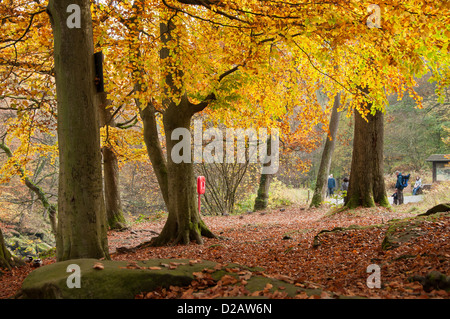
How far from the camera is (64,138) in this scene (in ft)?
17.5

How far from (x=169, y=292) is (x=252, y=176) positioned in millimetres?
18074

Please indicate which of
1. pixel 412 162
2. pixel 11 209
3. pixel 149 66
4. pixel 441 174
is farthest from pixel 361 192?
pixel 412 162

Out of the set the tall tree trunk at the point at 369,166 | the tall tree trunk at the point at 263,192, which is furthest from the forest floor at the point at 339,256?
the tall tree trunk at the point at 263,192

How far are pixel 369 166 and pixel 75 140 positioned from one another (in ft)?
31.1

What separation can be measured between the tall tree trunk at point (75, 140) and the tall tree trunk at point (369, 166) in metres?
8.99

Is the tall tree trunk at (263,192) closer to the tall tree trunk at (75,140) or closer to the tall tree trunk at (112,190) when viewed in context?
the tall tree trunk at (112,190)

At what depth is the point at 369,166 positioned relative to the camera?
12180mm

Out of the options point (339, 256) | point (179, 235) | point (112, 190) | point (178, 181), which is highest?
point (178, 181)

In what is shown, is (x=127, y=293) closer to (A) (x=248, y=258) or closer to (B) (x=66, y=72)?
(B) (x=66, y=72)

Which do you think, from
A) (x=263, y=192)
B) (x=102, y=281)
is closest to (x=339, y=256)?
(x=102, y=281)

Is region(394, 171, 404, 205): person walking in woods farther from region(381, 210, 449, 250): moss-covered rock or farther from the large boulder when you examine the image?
the large boulder

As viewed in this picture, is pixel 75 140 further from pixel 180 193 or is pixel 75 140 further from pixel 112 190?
pixel 112 190

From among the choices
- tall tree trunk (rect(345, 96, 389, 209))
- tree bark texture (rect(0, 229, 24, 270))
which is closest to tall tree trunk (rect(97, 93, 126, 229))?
tree bark texture (rect(0, 229, 24, 270))
